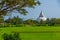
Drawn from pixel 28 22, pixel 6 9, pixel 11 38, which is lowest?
pixel 11 38

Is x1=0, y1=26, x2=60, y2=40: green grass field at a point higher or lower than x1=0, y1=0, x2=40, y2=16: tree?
lower

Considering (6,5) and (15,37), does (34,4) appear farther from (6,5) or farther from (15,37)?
(15,37)

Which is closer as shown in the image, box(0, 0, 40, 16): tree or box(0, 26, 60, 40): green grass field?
box(0, 0, 40, 16): tree

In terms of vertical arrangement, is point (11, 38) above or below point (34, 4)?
below

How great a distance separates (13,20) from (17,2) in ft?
1.11

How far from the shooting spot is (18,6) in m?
3.68

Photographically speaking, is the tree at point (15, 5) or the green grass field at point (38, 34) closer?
the tree at point (15, 5)

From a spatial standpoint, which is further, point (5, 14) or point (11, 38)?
point (11, 38)

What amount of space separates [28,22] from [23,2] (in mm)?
395

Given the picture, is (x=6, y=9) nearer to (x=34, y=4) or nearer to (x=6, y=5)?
(x=6, y=5)

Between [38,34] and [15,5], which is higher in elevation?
[15,5]

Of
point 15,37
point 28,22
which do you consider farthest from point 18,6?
point 15,37

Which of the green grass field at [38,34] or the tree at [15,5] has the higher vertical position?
the tree at [15,5]

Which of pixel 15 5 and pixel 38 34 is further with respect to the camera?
pixel 38 34
